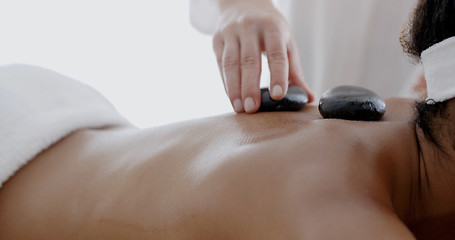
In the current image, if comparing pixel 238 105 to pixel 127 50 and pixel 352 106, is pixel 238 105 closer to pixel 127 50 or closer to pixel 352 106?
pixel 352 106

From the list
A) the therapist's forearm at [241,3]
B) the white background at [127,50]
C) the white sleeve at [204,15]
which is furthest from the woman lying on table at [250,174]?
the white background at [127,50]

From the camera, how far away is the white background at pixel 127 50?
72.4 inches

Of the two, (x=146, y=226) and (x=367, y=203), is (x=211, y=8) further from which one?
(x=367, y=203)

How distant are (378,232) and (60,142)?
0.71m

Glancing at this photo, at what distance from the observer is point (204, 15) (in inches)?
63.8

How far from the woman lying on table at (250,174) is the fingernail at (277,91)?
2.5 inches

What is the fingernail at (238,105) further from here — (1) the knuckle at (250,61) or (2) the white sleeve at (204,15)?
(2) the white sleeve at (204,15)

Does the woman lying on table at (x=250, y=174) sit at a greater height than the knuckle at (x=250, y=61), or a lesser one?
lesser

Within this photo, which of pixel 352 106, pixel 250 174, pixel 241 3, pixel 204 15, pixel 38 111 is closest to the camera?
pixel 250 174

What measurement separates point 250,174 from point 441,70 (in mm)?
313

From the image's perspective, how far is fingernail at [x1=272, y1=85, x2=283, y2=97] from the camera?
905mm

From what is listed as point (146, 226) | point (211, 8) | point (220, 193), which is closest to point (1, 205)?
point (146, 226)

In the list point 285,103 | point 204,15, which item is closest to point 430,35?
point 285,103

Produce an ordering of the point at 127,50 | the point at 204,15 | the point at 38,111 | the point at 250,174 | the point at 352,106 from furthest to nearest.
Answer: the point at 127,50 → the point at 204,15 → the point at 38,111 → the point at 352,106 → the point at 250,174
